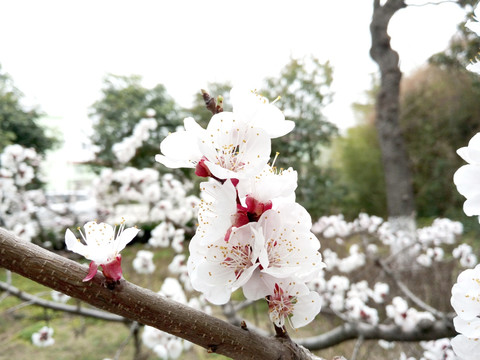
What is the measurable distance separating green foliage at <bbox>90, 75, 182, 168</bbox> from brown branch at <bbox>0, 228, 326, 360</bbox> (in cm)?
445

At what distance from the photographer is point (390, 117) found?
351 centimetres

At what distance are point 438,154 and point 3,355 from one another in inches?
227

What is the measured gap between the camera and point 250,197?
36cm

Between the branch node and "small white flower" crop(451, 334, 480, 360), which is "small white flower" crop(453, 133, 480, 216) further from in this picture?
the branch node

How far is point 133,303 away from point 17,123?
192 inches

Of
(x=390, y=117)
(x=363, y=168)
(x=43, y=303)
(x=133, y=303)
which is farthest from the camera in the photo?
(x=363, y=168)

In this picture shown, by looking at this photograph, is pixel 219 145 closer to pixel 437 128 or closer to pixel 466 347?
pixel 466 347

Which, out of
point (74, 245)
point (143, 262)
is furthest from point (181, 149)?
point (143, 262)

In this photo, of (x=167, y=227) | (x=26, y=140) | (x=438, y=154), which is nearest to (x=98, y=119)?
(x=26, y=140)

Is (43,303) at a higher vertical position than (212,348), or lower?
lower

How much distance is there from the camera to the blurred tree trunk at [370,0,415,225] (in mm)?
3369

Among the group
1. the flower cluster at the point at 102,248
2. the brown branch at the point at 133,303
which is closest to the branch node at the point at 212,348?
the brown branch at the point at 133,303

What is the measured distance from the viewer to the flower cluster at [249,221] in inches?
14.0

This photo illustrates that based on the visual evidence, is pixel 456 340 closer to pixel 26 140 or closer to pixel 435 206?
pixel 26 140
